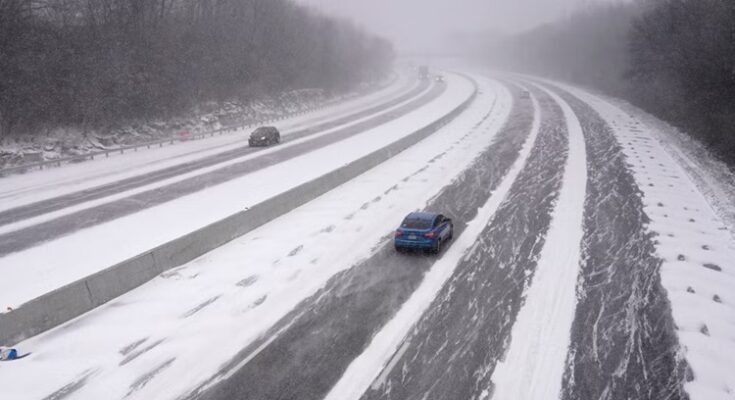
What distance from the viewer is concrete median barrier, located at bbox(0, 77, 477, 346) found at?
11844 millimetres

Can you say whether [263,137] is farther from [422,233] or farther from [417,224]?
[422,233]

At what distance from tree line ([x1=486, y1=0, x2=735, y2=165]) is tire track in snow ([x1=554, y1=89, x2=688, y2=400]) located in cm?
1553

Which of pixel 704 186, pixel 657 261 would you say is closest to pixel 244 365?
pixel 657 261

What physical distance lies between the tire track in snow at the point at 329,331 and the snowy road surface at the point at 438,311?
48 millimetres

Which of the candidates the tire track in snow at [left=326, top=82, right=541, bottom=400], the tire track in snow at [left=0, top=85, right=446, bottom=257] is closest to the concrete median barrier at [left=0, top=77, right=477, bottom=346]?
the tire track in snow at [left=0, top=85, right=446, bottom=257]

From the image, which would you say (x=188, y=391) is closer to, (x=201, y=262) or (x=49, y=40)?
(x=201, y=262)

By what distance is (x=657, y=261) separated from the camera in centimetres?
1616

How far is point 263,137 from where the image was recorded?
130 feet

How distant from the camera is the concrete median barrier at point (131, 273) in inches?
466

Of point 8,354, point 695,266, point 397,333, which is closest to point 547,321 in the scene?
point 397,333

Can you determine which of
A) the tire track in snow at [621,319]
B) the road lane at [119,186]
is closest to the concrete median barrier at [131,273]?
the road lane at [119,186]

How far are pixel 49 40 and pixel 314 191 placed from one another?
24.1 metres

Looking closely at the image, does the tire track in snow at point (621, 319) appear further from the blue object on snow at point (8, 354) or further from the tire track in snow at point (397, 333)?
the blue object on snow at point (8, 354)

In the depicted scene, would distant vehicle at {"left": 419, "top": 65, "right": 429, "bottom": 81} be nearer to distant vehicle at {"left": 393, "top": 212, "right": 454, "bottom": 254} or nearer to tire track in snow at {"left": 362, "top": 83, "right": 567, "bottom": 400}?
tire track in snow at {"left": 362, "top": 83, "right": 567, "bottom": 400}
